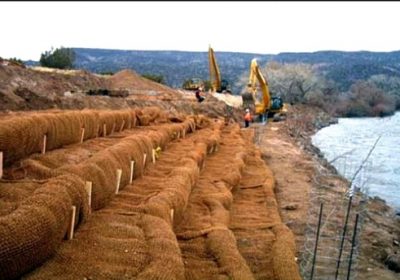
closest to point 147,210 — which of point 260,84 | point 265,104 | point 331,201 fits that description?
point 331,201

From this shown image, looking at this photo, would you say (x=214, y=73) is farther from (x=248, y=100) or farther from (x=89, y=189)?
(x=89, y=189)

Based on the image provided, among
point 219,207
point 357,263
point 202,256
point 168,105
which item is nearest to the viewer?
point 202,256

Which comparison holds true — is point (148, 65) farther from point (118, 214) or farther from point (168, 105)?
point (118, 214)

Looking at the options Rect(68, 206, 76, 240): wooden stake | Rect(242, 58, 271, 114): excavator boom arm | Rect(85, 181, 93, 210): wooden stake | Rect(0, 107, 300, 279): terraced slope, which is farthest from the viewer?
Rect(242, 58, 271, 114): excavator boom arm

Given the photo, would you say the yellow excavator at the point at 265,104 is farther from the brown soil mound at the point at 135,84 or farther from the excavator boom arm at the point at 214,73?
the brown soil mound at the point at 135,84

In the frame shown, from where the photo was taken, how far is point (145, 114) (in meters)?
21.3

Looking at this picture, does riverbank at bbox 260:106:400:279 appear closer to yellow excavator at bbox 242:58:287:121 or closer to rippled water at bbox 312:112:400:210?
rippled water at bbox 312:112:400:210

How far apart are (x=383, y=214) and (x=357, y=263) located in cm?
557

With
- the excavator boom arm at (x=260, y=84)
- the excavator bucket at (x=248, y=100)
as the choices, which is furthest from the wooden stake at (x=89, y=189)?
the excavator bucket at (x=248, y=100)

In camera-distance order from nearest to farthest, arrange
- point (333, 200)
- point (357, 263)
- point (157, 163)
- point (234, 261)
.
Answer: point (234, 261) < point (357, 263) < point (157, 163) < point (333, 200)

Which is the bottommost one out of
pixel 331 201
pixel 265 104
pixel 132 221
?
pixel 265 104

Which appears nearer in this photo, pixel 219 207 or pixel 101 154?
pixel 101 154

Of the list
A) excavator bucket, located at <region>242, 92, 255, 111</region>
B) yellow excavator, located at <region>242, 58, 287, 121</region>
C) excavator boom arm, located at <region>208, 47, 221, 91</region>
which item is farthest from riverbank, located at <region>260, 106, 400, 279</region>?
excavator bucket, located at <region>242, 92, 255, 111</region>

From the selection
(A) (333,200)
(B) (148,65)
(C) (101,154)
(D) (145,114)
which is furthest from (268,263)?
(B) (148,65)
